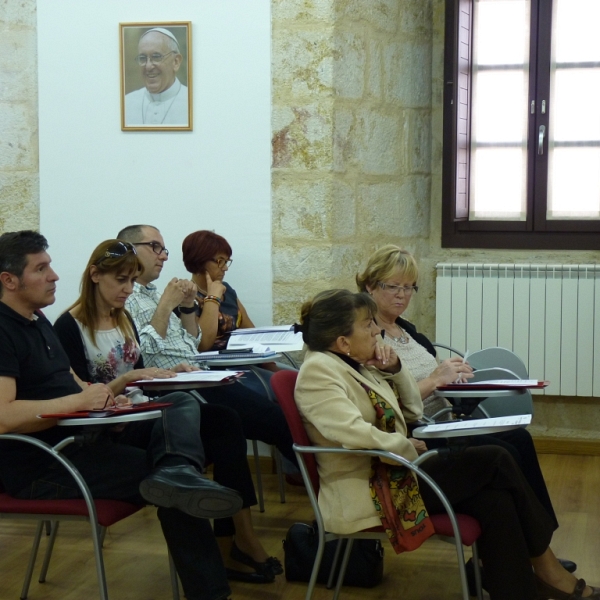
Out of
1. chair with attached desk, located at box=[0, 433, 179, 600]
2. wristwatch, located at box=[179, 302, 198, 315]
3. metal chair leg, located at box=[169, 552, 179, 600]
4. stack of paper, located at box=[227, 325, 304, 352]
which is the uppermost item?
wristwatch, located at box=[179, 302, 198, 315]

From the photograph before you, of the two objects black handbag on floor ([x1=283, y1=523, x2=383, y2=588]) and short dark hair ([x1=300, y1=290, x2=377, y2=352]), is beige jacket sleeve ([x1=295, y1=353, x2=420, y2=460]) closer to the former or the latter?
short dark hair ([x1=300, y1=290, x2=377, y2=352])

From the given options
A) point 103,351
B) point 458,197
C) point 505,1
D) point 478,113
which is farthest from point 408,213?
point 103,351

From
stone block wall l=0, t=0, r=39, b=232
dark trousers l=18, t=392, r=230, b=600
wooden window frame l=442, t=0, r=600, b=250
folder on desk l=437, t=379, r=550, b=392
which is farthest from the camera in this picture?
wooden window frame l=442, t=0, r=600, b=250

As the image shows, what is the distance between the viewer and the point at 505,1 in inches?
199

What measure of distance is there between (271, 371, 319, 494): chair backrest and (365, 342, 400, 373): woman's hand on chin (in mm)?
294

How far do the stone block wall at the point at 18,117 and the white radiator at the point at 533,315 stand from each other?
219cm

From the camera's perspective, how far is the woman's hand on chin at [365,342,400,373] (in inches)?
111

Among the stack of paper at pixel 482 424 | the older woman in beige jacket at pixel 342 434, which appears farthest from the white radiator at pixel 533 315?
the stack of paper at pixel 482 424

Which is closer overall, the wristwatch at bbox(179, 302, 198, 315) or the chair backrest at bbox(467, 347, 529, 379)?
the chair backrest at bbox(467, 347, 529, 379)

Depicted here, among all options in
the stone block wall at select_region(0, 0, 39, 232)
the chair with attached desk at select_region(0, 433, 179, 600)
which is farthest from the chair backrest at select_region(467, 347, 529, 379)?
the stone block wall at select_region(0, 0, 39, 232)

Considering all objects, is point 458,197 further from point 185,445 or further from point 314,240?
point 185,445

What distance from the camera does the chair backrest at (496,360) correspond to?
12.4 ft

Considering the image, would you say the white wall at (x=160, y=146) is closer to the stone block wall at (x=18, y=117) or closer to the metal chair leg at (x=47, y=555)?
the stone block wall at (x=18, y=117)

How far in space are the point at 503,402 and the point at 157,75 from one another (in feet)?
7.28
